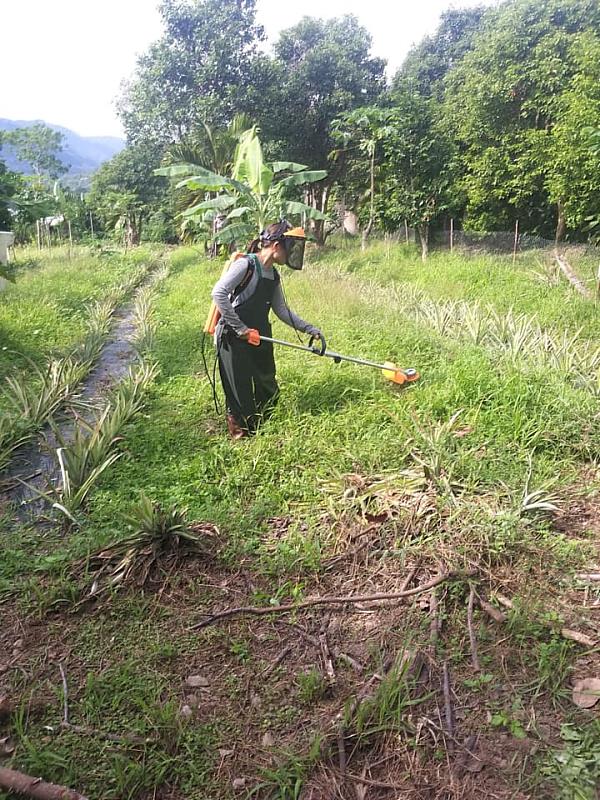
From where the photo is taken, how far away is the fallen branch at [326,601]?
253cm

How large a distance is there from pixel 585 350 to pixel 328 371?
2.38m

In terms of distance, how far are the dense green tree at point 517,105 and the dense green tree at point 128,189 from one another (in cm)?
1690

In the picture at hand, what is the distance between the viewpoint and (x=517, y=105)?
12.8 m

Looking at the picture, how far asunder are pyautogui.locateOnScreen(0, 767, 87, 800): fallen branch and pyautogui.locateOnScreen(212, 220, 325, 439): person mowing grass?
268 centimetres

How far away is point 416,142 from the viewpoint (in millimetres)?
13820

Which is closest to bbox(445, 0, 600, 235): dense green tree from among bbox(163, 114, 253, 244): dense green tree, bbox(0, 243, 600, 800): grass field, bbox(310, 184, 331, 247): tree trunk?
bbox(310, 184, 331, 247): tree trunk

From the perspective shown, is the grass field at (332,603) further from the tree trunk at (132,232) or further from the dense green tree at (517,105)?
the tree trunk at (132,232)

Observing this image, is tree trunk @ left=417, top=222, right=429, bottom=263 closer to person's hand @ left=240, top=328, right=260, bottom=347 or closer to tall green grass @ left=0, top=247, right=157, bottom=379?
tall green grass @ left=0, top=247, right=157, bottom=379

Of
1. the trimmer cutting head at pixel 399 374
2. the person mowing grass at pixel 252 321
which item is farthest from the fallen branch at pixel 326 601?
the trimmer cutting head at pixel 399 374

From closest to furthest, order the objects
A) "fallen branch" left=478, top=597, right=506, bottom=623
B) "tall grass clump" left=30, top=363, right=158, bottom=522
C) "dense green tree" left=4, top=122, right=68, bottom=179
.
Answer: "fallen branch" left=478, top=597, right=506, bottom=623 → "tall grass clump" left=30, top=363, right=158, bottom=522 → "dense green tree" left=4, top=122, right=68, bottom=179

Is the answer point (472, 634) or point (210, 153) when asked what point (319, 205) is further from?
point (472, 634)

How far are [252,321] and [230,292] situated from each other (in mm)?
314

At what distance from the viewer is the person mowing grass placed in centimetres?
393

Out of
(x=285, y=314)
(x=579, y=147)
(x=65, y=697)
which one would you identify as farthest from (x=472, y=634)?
(x=579, y=147)
